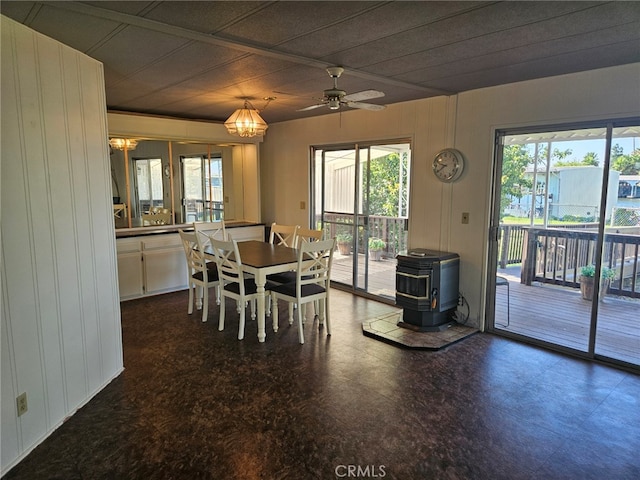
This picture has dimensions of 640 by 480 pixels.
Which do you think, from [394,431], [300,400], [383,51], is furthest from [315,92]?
[394,431]

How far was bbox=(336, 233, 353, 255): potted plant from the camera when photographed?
19.0 ft

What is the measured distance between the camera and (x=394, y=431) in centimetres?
259

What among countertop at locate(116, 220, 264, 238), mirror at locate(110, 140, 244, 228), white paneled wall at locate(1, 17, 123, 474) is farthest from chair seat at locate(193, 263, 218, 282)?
mirror at locate(110, 140, 244, 228)

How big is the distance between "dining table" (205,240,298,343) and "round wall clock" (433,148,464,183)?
1786mm

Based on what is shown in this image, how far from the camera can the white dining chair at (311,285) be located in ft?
12.9

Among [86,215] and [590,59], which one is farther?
[590,59]

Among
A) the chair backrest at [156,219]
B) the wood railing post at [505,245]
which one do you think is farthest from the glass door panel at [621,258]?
the chair backrest at [156,219]

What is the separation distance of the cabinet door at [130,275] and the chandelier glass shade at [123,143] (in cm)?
143

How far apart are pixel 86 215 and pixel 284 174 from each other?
3.92 metres

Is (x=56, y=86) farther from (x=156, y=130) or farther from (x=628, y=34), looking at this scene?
(x=628, y=34)

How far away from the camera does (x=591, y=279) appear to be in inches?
145

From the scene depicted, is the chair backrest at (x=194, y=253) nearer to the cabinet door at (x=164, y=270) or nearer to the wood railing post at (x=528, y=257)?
the cabinet door at (x=164, y=270)

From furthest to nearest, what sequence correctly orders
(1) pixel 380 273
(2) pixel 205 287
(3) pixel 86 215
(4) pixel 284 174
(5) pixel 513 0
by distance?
(4) pixel 284 174, (1) pixel 380 273, (2) pixel 205 287, (3) pixel 86 215, (5) pixel 513 0

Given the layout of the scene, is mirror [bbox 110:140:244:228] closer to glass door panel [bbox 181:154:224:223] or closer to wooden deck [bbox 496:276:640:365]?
glass door panel [bbox 181:154:224:223]
